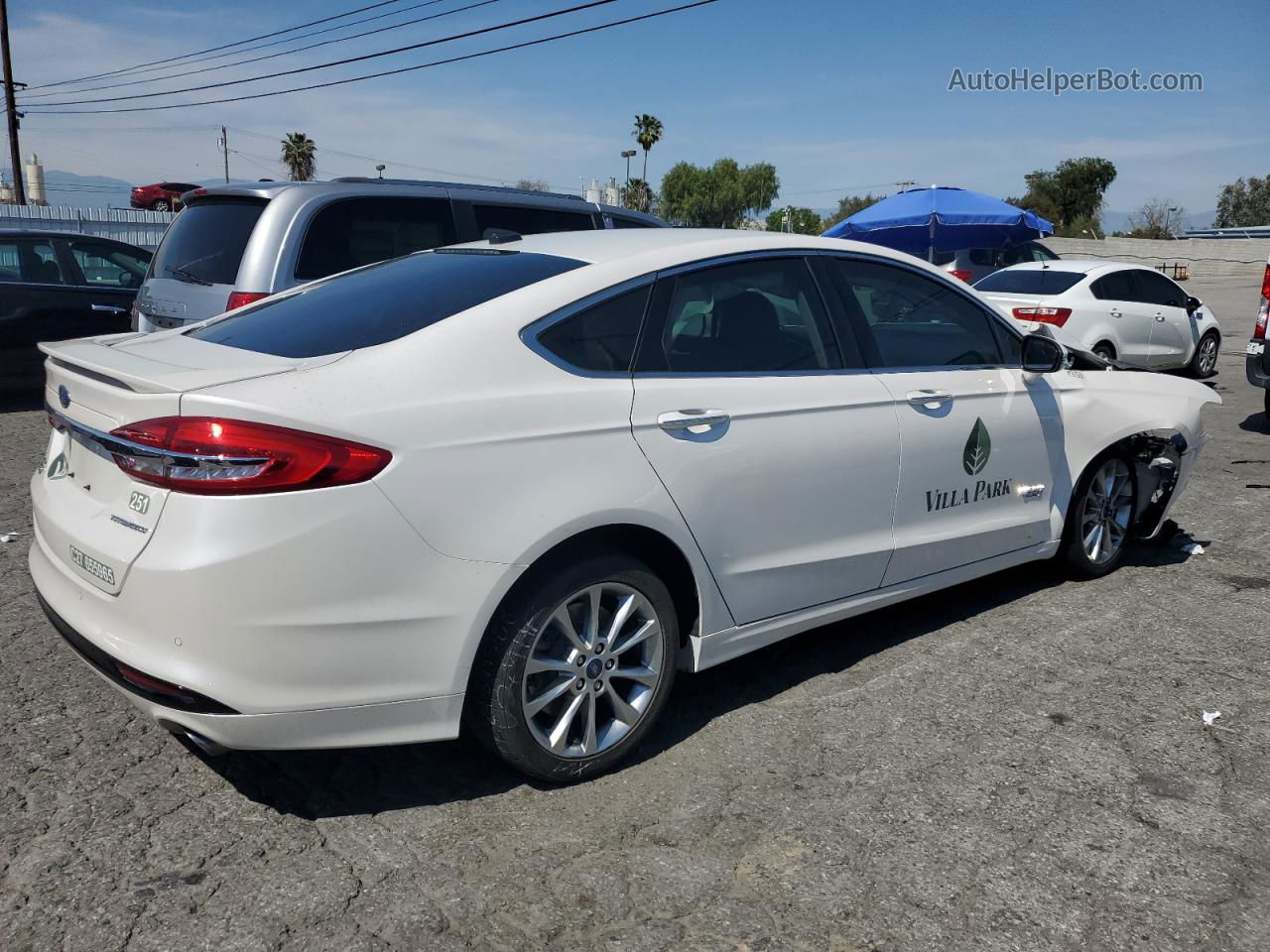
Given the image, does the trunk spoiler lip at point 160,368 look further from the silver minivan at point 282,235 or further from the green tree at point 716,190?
the green tree at point 716,190

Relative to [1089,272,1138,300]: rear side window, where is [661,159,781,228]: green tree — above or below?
above

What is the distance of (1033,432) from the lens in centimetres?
468

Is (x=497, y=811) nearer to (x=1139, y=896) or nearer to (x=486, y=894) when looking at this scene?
(x=486, y=894)

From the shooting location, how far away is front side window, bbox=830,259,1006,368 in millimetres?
4129

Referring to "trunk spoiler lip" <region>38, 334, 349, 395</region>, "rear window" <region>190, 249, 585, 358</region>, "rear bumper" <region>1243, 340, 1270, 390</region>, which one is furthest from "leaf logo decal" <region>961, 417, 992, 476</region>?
"rear bumper" <region>1243, 340, 1270, 390</region>

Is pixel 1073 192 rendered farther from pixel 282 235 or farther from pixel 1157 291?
pixel 282 235

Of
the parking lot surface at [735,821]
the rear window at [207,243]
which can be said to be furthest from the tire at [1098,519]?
the rear window at [207,243]

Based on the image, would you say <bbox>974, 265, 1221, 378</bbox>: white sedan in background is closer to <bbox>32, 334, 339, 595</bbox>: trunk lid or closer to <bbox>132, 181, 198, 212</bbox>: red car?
<bbox>32, 334, 339, 595</bbox>: trunk lid

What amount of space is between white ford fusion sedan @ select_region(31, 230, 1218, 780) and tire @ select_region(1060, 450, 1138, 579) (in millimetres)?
774

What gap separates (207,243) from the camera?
695 cm

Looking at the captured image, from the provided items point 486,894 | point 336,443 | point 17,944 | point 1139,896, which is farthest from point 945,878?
point 17,944

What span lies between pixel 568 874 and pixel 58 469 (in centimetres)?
193

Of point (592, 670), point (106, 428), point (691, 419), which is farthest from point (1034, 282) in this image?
→ point (106, 428)

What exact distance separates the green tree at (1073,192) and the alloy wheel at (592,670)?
70.8m
